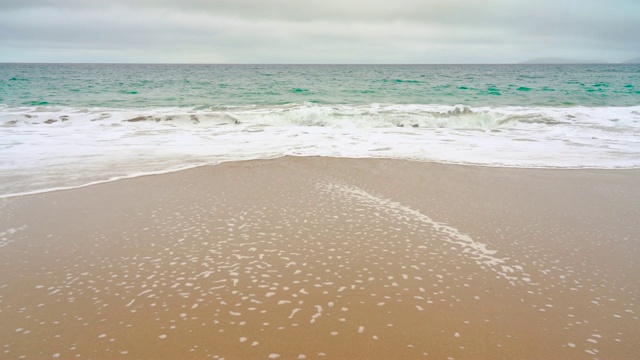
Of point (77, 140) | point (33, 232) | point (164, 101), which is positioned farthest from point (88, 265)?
point (164, 101)

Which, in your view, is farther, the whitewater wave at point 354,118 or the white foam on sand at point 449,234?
the whitewater wave at point 354,118

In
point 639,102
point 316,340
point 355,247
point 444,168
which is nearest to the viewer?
point 316,340

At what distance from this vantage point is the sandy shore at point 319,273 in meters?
2.70

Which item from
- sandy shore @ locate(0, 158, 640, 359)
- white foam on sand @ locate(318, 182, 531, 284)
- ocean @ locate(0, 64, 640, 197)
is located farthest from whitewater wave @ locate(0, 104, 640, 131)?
sandy shore @ locate(0, 158, 640, 359)

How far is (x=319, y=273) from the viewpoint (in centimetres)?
356

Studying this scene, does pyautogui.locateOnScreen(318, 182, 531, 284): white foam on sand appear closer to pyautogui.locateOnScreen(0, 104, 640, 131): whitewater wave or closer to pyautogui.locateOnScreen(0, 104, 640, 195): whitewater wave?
pyautogui.locateOnScreen(0, 104, 640, 195): whitewater wave

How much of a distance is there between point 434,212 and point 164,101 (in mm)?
22361

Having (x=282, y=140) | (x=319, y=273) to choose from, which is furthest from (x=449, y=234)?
(x=282, y=140)

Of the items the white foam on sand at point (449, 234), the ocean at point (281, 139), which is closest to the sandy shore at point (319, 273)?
the white foam on sand at point (449, 234)

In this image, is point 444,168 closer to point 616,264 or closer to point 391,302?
point 616,264

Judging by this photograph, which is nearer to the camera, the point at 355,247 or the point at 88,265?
the point at 88,265

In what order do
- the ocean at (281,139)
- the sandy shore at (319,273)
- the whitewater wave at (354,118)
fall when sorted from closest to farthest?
the sandy shore at (319,273), the ocean at (281,139), the whitewater wave at (354,118)

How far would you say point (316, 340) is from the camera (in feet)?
8.82

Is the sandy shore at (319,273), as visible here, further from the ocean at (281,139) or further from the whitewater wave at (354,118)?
the whitewater wave at (354,118)
